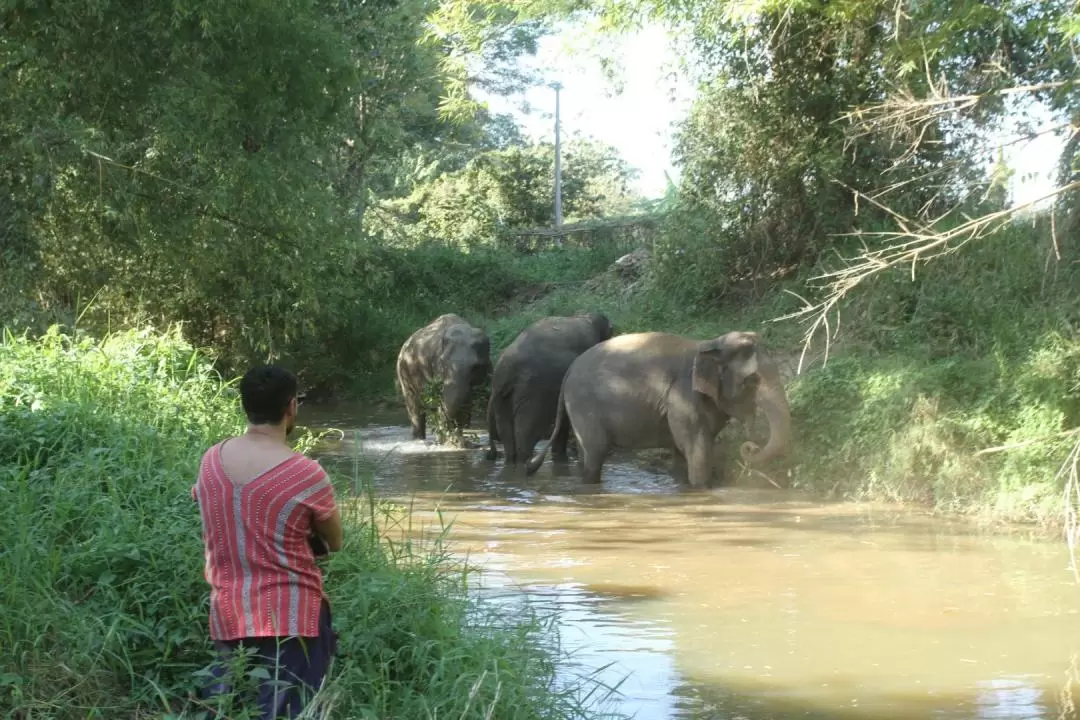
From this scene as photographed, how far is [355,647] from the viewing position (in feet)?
18.3

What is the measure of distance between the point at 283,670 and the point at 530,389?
34.8 ft

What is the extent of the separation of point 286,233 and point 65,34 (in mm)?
3436

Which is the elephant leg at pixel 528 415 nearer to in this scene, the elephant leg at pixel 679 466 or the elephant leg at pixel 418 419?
the elephant leg at pixel 679 466

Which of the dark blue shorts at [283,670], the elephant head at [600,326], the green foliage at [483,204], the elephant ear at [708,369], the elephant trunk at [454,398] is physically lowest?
the dark blue shorts at [283,670]

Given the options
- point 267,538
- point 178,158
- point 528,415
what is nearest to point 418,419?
point 528,415

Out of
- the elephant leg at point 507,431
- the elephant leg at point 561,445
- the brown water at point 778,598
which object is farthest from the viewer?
the elephant leg at point 507,431

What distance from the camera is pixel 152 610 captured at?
5.69m

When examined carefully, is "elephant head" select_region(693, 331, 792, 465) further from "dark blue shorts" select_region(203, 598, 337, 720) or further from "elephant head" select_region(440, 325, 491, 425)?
"dark blue shorts" select_region(203, 598, 337, 720)

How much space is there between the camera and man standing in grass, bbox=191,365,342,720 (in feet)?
14.7

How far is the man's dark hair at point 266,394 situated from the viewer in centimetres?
455

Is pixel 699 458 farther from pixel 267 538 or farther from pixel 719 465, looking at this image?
pixel 267 538

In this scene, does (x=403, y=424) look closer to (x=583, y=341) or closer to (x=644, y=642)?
(x=583, y=341)

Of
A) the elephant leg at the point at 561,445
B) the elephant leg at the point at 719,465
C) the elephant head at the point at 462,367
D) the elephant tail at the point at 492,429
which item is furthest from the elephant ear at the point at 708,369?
the elephant head at the point at 462,367

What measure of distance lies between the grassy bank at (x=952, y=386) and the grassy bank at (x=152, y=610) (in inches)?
207
